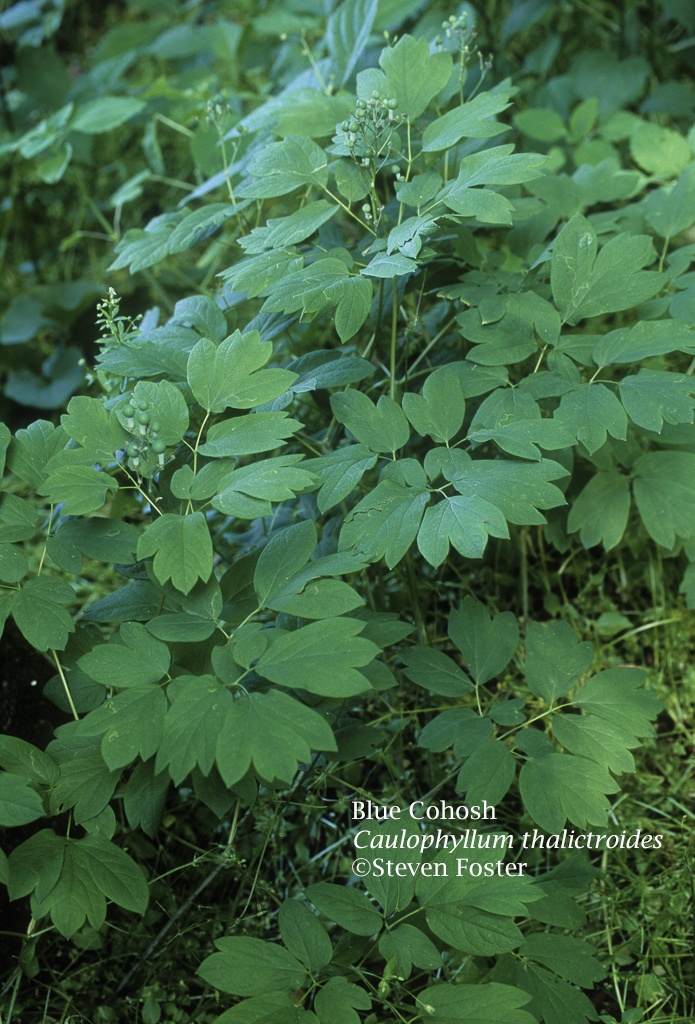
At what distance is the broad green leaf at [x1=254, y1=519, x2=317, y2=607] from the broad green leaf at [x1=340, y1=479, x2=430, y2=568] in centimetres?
5

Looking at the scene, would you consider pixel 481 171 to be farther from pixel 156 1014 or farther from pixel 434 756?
pixel 156 1014

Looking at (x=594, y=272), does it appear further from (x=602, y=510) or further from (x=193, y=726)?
(x=193, y=726)

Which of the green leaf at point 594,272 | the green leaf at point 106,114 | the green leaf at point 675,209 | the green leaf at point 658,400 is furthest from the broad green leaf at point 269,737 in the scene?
the green leaf at point 106,114

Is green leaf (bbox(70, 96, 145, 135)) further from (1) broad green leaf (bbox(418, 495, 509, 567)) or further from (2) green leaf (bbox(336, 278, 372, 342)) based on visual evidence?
(1) broad green leaf (bbox(418, 495, 509, 567))

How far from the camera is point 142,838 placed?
1265 millimetres

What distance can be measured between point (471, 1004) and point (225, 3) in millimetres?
2797

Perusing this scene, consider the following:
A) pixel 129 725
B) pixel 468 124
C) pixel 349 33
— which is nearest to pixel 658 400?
pixel 468 124

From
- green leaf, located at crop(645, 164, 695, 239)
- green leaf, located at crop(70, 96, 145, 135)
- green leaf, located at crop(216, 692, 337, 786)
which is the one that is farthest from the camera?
green leaf, located at crop(70, 96, 145, 135)

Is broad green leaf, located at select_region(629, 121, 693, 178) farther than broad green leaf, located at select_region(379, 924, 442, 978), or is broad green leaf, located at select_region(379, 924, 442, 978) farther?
broad green leaf, located at select_region(629, 121, 693, 178)

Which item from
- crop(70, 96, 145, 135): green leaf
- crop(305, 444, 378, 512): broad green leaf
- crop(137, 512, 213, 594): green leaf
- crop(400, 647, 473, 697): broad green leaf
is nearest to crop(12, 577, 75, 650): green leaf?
crop(137, 512, 213, 594): green leaf

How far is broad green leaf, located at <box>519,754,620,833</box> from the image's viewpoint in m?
1.06

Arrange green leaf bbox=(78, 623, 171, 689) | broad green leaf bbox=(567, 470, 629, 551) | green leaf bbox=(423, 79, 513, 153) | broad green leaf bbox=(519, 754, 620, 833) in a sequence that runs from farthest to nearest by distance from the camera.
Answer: broad green leaf bbox=(567, 470, 629, 551) → green leaf bbox=(423, 79, 513, 153) → broad green leaf bbox=(519, 754, 620, 833) → green leaf bbox=(78, 623, 171, 689)

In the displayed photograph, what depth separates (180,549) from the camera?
3.19 feet

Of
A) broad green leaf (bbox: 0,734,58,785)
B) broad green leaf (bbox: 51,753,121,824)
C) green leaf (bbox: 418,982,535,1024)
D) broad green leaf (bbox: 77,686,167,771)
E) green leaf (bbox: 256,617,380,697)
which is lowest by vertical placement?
green leaf (bbox: 418,982,535,1024)
